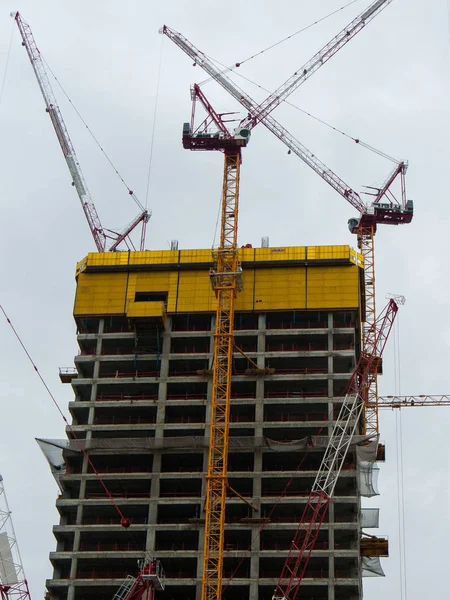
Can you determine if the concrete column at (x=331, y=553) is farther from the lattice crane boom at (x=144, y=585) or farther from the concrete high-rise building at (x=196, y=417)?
the lattice crane boom at (x=144, y=585)

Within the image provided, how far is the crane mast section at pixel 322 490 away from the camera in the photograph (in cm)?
15450

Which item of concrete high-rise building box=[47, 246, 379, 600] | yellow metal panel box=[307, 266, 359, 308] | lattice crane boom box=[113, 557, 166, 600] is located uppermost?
yellow metal panel box=[307, 266, 359, 308]

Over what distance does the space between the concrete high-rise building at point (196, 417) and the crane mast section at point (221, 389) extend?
3043 mm

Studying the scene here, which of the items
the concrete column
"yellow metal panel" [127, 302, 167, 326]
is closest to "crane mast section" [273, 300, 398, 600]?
the concrete column

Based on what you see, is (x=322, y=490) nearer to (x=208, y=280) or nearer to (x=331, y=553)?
(x=331, y=553)

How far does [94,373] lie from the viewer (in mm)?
173500

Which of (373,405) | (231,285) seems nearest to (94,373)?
(231,285)

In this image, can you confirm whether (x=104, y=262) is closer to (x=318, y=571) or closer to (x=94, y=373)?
(x=94, y=373)

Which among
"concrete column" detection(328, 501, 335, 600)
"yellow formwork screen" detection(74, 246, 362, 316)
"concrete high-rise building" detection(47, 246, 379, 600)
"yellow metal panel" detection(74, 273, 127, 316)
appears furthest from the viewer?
"yellow metal panel" detection(74, 273, 127, 316)

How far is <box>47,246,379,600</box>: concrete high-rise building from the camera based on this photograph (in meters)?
160

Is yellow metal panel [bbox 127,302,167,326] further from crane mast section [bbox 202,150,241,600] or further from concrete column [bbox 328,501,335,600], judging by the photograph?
concrete column [bbox 328,501,335,600]

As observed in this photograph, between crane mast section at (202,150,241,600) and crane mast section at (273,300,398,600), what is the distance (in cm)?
744

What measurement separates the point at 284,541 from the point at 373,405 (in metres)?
39.0

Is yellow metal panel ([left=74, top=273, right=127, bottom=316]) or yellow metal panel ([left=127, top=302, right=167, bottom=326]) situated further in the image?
yellow metal panel ([left=74, top=273, right=127, bottom=316])
